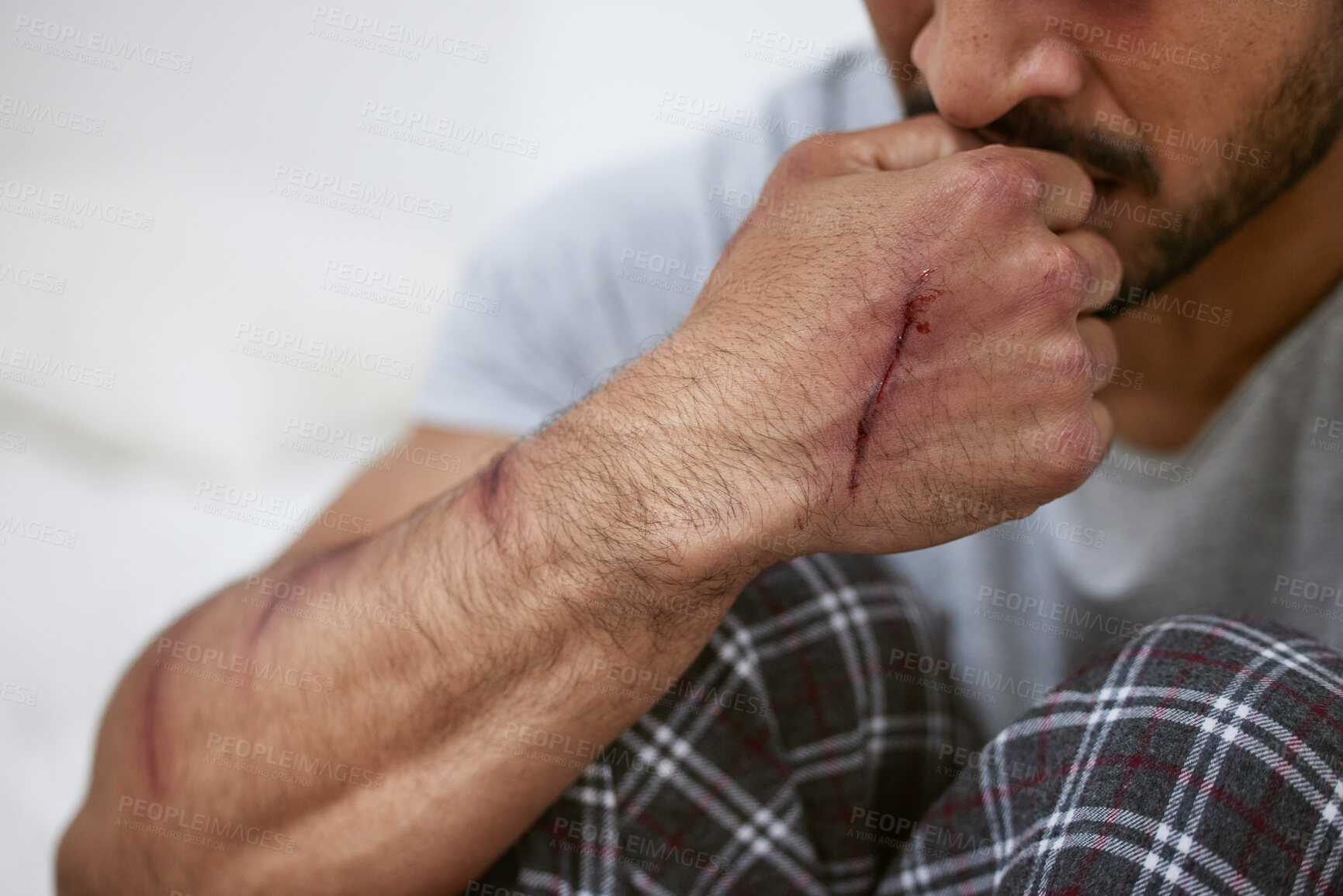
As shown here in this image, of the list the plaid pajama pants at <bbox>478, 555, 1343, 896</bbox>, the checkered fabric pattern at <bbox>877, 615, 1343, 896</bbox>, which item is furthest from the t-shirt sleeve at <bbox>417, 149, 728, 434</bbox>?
the checkered fabric pattern at <bbox>877, 615, 1343, 896</bbox>

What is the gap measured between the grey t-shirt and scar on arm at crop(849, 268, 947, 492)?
23 cm

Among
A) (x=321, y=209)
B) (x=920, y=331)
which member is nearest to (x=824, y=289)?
(x=920, y=331)

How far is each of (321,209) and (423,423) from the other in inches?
37.1

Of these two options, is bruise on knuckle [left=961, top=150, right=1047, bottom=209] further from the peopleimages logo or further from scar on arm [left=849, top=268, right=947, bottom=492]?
the peopleimages logo

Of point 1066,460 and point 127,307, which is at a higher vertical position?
point 127,307

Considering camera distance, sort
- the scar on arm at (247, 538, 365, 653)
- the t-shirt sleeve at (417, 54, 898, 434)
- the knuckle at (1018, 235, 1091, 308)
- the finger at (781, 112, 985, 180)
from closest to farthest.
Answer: the knuckle at (1018, 235, 1091, 308)
the finger at (781, 112, 985, 180)
the scar on arm at (247, 538, 365, 653)
the t-shirt sleeve at (417, 54, 898, 434)

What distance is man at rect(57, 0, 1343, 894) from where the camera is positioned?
0.68m

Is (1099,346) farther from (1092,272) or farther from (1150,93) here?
(1150,93)

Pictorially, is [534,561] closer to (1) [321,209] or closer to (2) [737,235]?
(2) [737,235]

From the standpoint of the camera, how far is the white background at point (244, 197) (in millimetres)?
1693

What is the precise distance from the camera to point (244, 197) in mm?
1842

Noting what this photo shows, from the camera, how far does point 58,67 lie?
1793 millimetres

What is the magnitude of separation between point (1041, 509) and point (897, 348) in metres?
0.43

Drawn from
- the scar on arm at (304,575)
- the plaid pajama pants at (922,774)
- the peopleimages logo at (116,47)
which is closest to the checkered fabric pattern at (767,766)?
the plaid pajama pants at (922,774)
